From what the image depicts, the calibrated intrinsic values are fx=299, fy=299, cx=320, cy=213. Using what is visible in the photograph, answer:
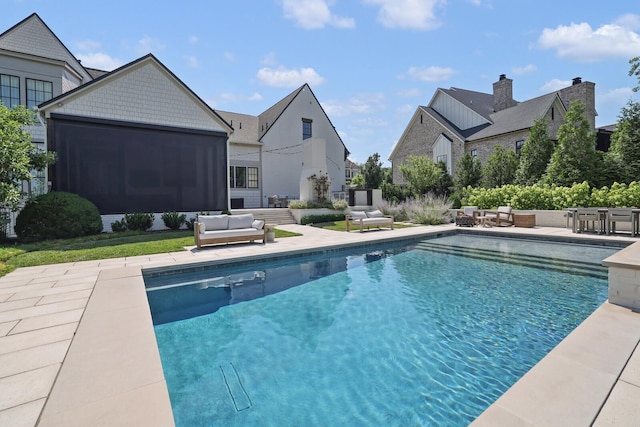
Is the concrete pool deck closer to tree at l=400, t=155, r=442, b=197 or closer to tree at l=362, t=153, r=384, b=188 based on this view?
tree at l=400, t=155, r=442, b=197

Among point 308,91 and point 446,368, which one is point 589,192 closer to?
point 446,368

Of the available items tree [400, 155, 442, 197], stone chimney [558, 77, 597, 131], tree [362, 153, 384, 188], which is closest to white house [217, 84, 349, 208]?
tree [362, 153, 384, 188]

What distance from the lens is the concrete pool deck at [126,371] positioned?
1815 mm

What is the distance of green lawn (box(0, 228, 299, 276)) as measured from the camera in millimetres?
6653

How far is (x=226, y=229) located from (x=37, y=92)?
11.1 meters

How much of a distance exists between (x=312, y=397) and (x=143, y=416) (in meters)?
1.31

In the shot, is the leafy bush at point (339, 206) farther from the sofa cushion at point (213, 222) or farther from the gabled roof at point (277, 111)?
the sofa cushion at point (213, 222)

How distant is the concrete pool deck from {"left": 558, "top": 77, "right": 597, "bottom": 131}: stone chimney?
2682 cm

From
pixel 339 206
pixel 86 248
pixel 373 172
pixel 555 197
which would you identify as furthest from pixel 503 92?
pixel 86 248

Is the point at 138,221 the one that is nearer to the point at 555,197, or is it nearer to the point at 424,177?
the point at 424,177

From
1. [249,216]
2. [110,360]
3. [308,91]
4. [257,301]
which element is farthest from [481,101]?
[110,360]

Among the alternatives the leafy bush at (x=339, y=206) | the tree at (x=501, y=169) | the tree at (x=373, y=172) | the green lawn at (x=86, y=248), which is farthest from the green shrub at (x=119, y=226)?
the tree at (x=373, y=172)

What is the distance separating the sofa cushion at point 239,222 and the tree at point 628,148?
1675 centimetres

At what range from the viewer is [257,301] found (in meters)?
4.94
